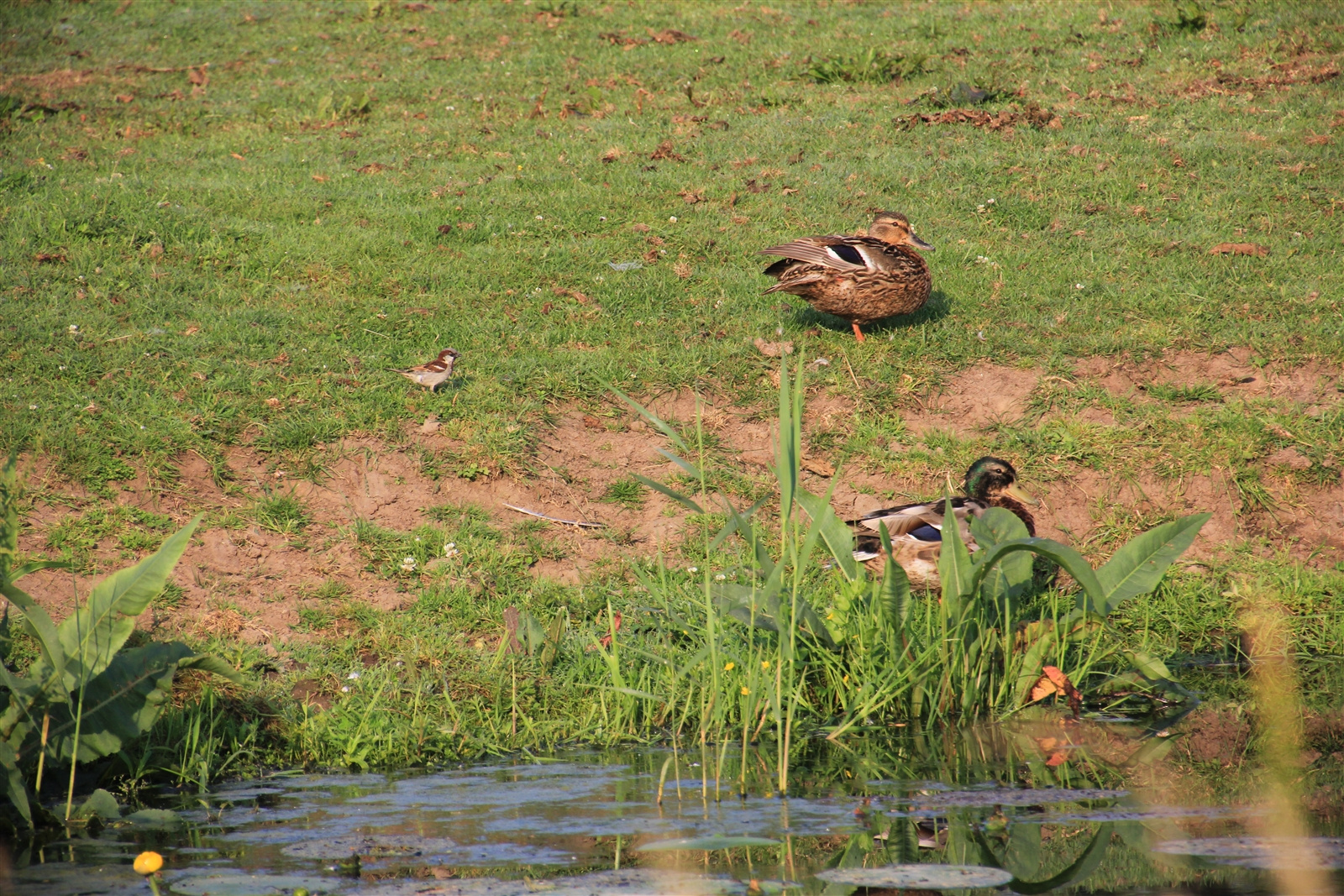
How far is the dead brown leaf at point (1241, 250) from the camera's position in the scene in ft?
32.1

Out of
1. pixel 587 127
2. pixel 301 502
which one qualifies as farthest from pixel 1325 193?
pixel 301 502

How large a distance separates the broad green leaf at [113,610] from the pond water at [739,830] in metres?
0.57

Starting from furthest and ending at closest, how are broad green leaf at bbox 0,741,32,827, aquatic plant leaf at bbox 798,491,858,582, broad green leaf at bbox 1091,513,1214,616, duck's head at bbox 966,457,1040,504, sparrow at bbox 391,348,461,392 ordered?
sparrow at bbox 391,348,461,392 → duck's head at bbox 966,457,1040,504 → aquatic plant leaf at bbox 798,491,858,582 → broad green leaf at bbox 1091,513,1214,616 → broad green leaf at bbox 0,741,32,827

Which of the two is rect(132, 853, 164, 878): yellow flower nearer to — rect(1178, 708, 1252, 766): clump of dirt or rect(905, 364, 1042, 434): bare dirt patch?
rect(1178, 708, 1252, 766): clump of dirt

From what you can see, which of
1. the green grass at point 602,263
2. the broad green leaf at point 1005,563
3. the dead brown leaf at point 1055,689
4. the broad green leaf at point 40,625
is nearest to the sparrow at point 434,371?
the green grass at point 602,263

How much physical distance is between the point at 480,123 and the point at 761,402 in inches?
278

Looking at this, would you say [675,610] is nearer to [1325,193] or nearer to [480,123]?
[1325,193]

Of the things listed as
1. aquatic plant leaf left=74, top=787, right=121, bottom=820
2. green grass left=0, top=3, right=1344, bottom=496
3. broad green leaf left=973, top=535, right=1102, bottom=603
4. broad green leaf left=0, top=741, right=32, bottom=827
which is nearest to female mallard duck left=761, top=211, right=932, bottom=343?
green grass left=0, top=3, right=1344, bottom=496

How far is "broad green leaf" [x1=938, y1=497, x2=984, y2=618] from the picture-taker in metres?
4.96

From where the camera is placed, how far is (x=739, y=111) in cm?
1391

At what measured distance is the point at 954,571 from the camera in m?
5.02

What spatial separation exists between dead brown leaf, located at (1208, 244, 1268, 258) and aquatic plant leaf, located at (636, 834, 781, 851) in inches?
308

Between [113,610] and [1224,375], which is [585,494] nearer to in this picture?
[113,610]

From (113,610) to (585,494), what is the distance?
3.37m
